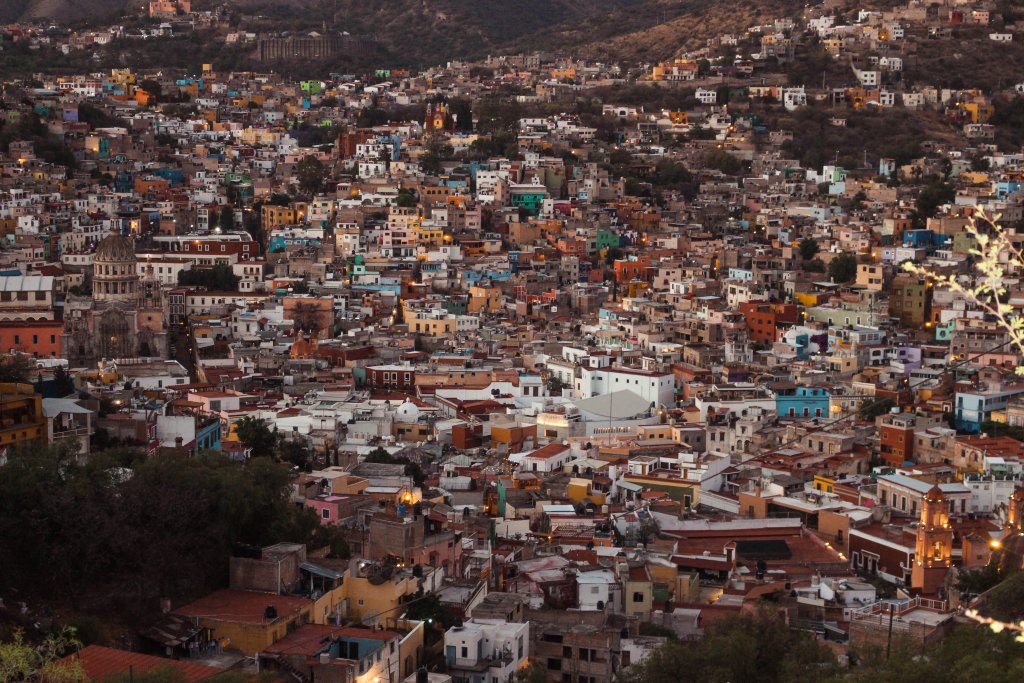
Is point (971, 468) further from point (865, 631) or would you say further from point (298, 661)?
point (298, 661)

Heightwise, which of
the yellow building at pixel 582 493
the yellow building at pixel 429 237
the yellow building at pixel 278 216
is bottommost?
the yellow building at pixel 582 493

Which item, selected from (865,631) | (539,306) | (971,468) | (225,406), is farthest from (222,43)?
(865,631)

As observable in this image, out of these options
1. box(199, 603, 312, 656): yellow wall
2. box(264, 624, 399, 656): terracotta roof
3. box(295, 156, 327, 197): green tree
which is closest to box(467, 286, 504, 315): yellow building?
box(295, 156, 327, 197): green tree

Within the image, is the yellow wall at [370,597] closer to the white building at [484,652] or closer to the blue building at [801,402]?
the white building at [484,652]

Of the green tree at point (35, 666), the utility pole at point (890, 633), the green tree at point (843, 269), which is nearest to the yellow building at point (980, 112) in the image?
the green tree at point (843, 269)

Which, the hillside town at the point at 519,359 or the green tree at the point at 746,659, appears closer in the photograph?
the green tree at the point at 746,659

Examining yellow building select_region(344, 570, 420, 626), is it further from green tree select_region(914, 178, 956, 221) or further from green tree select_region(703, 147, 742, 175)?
green tree select_region(703, 147, 742, 175)

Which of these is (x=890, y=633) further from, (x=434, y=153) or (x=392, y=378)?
(x=434, y=153)
